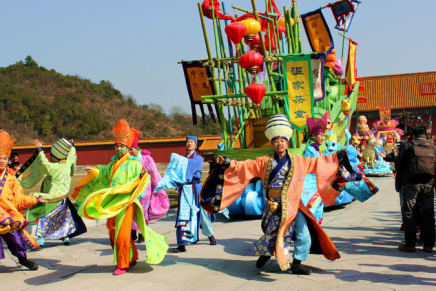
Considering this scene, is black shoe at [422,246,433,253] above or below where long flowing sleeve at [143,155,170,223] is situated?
below

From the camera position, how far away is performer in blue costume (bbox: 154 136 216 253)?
18.4 ft

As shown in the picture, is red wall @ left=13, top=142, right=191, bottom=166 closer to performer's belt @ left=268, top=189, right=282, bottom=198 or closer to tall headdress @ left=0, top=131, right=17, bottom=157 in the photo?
tall headdress @ left=0, top=131, right=17, bottom=157

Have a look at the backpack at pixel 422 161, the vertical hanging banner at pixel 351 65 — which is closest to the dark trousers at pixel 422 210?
the backpack at pixel 422 161

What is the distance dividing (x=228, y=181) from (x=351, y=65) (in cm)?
1000

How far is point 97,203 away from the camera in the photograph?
4418 mm

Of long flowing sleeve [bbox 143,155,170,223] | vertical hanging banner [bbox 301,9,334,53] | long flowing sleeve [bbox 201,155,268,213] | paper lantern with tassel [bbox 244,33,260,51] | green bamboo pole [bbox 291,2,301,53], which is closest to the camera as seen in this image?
long flowing sleeve [bbox 201,155,268,213]

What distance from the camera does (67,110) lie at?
146 feet

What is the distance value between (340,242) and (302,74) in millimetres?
3384

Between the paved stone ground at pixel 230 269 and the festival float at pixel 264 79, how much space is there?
207cm

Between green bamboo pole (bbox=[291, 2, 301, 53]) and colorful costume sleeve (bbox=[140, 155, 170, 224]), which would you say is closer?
colorful costume sleeve (bbox=[140, 155, 170, 224])

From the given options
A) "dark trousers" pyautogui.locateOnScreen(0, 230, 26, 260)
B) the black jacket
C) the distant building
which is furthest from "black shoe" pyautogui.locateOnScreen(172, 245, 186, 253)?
the distant building

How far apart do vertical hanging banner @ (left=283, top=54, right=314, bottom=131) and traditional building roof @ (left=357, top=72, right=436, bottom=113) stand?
67.7ft

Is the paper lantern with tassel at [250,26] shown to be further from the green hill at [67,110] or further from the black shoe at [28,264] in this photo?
the green hill at [67,110]

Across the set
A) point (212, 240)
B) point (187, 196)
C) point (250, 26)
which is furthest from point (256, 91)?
point (212, 240)
